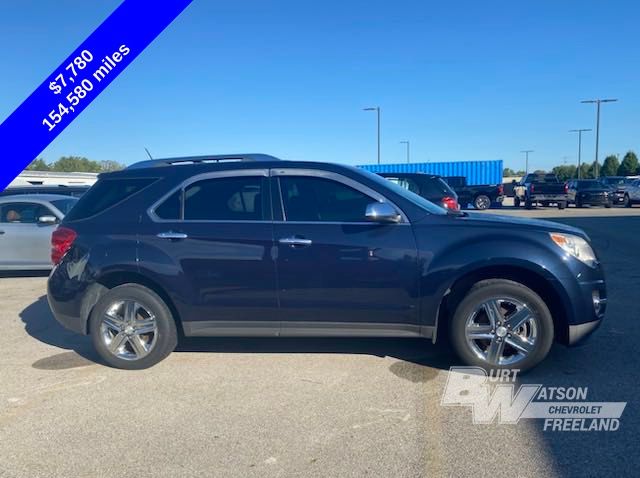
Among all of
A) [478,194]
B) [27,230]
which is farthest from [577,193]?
[27,230]

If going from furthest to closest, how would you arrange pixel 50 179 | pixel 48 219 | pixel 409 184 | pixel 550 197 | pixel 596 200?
1. pixel 596 200
2. pixel 550 197
3. pixel 50 179
4. pixel 409 184
5. pixel 48 219

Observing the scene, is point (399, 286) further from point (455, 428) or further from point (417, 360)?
point (455, 428)

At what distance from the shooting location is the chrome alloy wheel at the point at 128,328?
14.7 feet

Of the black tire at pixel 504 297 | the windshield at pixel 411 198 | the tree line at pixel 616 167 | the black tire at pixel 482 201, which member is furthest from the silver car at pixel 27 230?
the tree line at pixel 616 167

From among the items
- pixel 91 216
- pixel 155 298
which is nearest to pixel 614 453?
pixel 155 298

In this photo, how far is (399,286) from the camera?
162 inches

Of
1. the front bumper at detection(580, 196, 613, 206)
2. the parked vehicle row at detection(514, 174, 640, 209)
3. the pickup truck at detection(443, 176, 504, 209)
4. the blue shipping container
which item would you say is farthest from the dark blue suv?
the blue shipping container

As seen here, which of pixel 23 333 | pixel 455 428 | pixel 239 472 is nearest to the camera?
pixel 239 472

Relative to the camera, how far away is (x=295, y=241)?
165 inches

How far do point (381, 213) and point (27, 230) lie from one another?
7.48m

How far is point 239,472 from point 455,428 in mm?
1441

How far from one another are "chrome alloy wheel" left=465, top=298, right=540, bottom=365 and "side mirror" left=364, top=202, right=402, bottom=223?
3.30 ft

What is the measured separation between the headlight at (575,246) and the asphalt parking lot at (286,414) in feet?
3.07

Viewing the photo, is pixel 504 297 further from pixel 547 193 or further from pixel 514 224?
pixel 547 193
